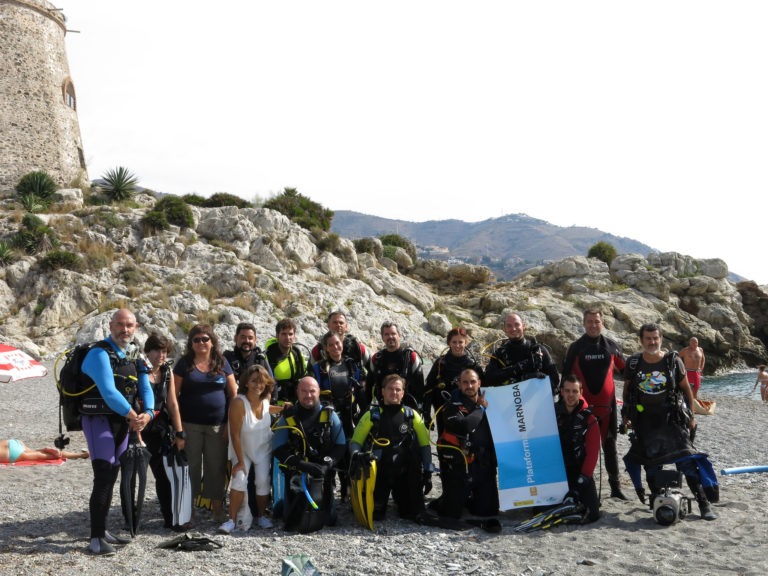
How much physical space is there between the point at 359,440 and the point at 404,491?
732 mm

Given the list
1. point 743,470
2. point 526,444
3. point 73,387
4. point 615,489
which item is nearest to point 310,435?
point 73,387

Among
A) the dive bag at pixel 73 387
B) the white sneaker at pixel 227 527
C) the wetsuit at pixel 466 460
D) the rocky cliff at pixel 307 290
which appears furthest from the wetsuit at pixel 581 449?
the rocky cliff at pixel 307 290

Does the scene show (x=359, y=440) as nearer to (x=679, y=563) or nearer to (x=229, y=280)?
(x=679, y=563)

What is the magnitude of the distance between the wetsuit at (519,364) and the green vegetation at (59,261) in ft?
77.9

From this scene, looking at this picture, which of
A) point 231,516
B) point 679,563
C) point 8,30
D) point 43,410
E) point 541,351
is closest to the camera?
point 679,563

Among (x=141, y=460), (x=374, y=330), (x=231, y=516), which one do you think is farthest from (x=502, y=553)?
(x=374, y=330)

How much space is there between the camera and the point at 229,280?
27.1 metres

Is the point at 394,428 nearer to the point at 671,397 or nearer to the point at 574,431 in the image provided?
the point at 574,431

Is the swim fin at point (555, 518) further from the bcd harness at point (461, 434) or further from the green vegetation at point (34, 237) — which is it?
the green vegetation at point (34, 237)

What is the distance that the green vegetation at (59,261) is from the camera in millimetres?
25406

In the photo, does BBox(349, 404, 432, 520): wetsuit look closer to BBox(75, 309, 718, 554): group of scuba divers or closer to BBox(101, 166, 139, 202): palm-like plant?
BBox(75, 309, 718, 554): group of scuba divers

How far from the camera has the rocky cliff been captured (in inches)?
965

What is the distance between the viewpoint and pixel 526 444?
654 centimetres

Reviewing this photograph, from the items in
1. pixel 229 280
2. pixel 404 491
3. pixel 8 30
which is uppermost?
pixel 8 30
